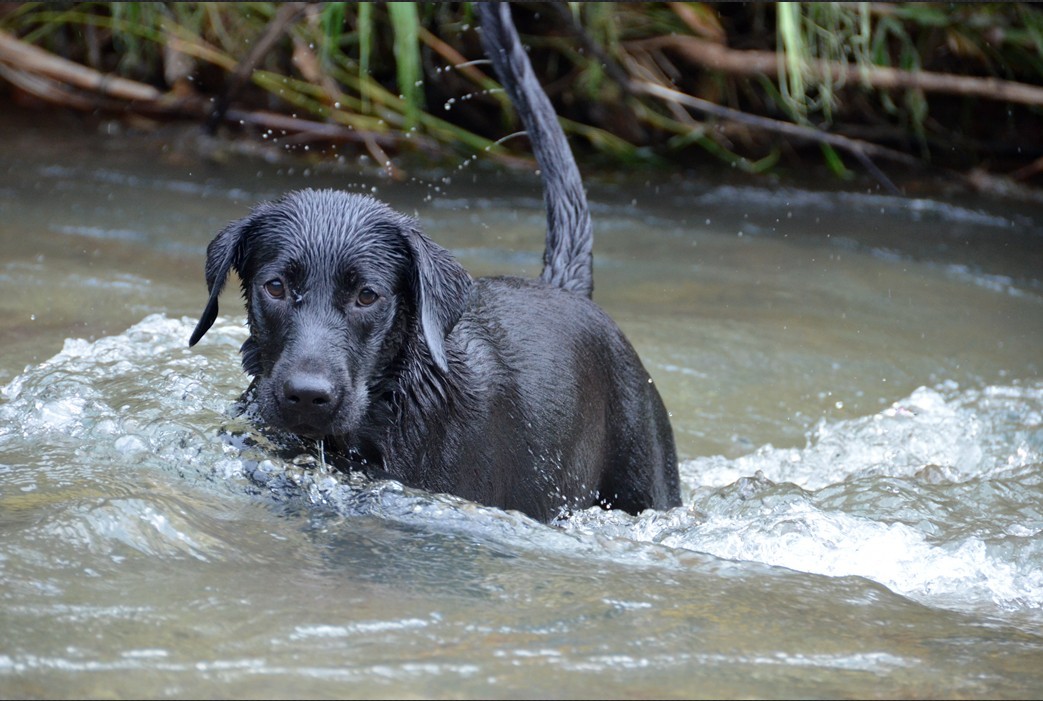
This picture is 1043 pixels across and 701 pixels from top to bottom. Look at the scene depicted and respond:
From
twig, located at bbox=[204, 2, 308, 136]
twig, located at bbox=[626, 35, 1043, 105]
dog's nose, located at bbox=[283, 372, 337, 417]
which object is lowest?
dog's nose, located at bbox=[283, 372, 337, 417]

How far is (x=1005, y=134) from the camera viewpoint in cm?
1038

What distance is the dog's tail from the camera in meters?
4.70

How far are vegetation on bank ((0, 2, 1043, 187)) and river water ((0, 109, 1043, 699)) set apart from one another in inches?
75.1

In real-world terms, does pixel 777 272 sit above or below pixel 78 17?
below

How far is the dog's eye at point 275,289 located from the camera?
3.56 meters

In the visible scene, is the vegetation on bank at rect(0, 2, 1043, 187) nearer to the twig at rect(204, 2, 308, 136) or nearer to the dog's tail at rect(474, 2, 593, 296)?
the twig at rect(204, 2, 308, 136)

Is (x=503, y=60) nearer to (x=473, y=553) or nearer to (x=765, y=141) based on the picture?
(x=473, y=553)

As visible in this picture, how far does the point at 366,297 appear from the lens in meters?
3.58

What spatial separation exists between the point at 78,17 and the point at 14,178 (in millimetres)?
2306

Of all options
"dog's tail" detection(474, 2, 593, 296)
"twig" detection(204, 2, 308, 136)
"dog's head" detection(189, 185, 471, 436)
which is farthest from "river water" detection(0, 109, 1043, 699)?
"twig" detection(204, 2, 308, 136)

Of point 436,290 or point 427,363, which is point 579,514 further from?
point 436,290

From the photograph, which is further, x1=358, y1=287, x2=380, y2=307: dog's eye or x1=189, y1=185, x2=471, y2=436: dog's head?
x1=358, y1=287, x2=380, y2=307: dog's eye

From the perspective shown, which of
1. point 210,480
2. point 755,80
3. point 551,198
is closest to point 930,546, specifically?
point 551,198

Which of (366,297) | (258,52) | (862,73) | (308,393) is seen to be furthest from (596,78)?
Result: (308,393)
